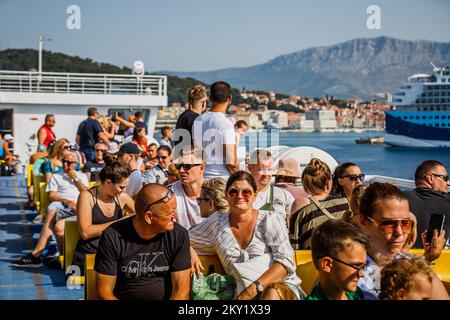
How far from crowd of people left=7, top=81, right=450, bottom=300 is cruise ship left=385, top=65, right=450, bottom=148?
9583cm

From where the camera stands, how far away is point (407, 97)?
109375 mm

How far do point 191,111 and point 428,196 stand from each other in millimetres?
2289

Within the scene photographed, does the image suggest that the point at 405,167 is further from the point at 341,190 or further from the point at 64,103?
the point at 341,190

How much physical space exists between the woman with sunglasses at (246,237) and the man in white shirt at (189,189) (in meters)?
0.84

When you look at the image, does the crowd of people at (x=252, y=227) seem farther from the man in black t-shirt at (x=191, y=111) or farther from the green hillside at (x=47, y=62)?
the green hillside at (x=47, y=62)

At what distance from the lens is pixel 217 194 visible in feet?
15.3

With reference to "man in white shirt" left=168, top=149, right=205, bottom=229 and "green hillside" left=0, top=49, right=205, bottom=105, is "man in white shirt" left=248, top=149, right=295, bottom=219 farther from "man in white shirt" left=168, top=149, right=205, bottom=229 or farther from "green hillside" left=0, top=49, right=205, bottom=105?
"green hillside" left=0, top=49, right=205, bottom=105

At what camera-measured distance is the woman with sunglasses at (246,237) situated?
12.7 ft

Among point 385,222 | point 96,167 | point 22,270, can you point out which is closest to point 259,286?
point 385,222

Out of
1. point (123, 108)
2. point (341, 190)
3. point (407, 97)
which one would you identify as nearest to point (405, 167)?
point (407, 97)

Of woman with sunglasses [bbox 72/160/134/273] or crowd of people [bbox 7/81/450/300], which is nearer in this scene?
crowd of people [bbox 7/81/450/300]

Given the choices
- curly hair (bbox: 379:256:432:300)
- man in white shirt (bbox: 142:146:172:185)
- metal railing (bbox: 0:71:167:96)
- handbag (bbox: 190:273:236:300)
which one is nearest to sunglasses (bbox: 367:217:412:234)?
curly hair (bbox: 379:256:432:300)

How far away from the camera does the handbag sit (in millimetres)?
3889

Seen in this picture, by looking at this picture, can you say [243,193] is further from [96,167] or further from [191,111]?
[96,167]
